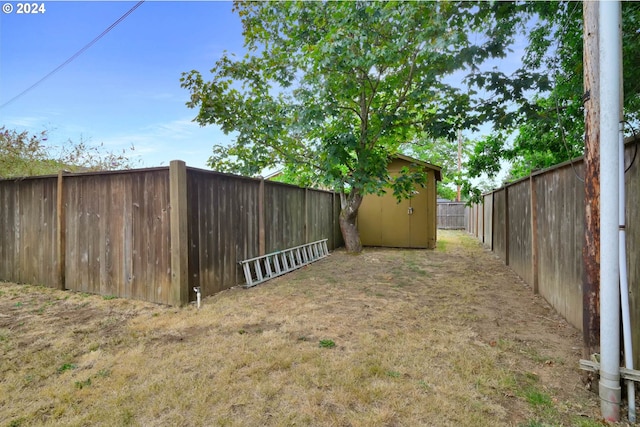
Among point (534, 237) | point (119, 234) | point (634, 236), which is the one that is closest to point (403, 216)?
point (534, 237)

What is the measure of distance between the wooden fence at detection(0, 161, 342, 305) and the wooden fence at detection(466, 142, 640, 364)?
3885 millimetres

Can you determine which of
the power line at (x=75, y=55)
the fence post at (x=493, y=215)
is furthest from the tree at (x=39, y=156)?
the fence post at (x=493, y=215)

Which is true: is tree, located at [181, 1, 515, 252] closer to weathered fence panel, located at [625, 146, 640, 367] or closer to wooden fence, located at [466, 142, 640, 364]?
wooden fence, located at [466, 142, 640, 364]

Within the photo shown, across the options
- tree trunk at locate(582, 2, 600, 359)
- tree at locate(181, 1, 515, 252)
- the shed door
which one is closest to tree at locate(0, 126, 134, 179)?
tree at locate(181, 1, 515, 252)

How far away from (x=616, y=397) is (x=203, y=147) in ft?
32.8

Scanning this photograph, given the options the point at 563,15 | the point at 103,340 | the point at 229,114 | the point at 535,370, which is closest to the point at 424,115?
the point at 563,15

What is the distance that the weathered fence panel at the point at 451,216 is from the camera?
16.8m

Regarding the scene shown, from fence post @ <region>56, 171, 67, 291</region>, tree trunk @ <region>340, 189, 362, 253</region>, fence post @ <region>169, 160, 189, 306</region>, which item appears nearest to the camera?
fence post @ <region>169, 160, 189, 306</region>

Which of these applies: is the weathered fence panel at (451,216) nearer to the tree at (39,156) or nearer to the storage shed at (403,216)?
the storage shed at (403,216)

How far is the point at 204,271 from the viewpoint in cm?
403

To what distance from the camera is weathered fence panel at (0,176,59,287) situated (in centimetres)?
467

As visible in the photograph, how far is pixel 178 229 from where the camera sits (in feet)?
11.7

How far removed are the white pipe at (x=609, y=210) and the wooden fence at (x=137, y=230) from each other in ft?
12.3

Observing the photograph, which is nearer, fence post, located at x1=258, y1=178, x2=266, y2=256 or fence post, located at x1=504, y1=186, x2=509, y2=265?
fence post, located at x1=258, y1=178, x2=266, y2=256
